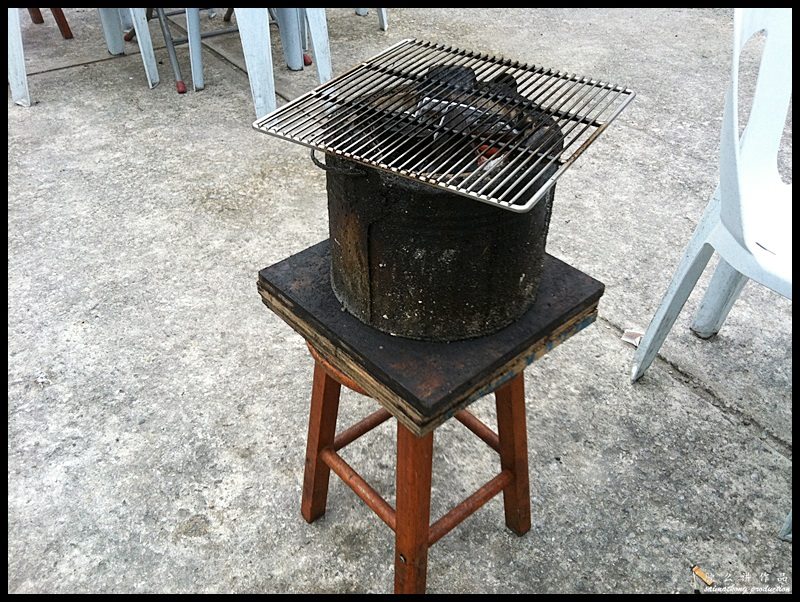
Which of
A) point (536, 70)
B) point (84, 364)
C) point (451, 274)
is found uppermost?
point (536, 70)

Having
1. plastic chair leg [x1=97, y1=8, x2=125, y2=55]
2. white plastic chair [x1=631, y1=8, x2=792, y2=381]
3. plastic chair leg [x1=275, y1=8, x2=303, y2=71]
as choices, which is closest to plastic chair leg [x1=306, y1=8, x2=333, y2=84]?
plastic chair leg [x1=275, y1=8, x2=303, y2=71]

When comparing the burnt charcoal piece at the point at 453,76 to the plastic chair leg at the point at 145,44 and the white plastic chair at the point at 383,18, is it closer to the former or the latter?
the plastic chair leg at the point at 145,44

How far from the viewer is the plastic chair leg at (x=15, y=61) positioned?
14.1 feet

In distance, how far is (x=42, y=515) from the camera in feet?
6.63

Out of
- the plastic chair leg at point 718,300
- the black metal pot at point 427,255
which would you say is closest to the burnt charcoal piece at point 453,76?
the black metal pot at point 427,255

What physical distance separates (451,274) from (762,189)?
1.45 meters

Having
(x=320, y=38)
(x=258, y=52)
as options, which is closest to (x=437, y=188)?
(x=258, y=52)

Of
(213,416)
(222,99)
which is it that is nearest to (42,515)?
(213,416)

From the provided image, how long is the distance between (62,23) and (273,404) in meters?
4.69

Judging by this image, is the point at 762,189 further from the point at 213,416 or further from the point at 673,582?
the point at 213,416

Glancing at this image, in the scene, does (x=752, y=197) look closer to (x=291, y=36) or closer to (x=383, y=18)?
(x=291, y=36)

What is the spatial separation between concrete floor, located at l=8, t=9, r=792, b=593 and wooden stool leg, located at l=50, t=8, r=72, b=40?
1.75 meters

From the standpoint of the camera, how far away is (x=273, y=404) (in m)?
2.41

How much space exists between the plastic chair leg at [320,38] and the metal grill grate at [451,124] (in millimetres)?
2847
